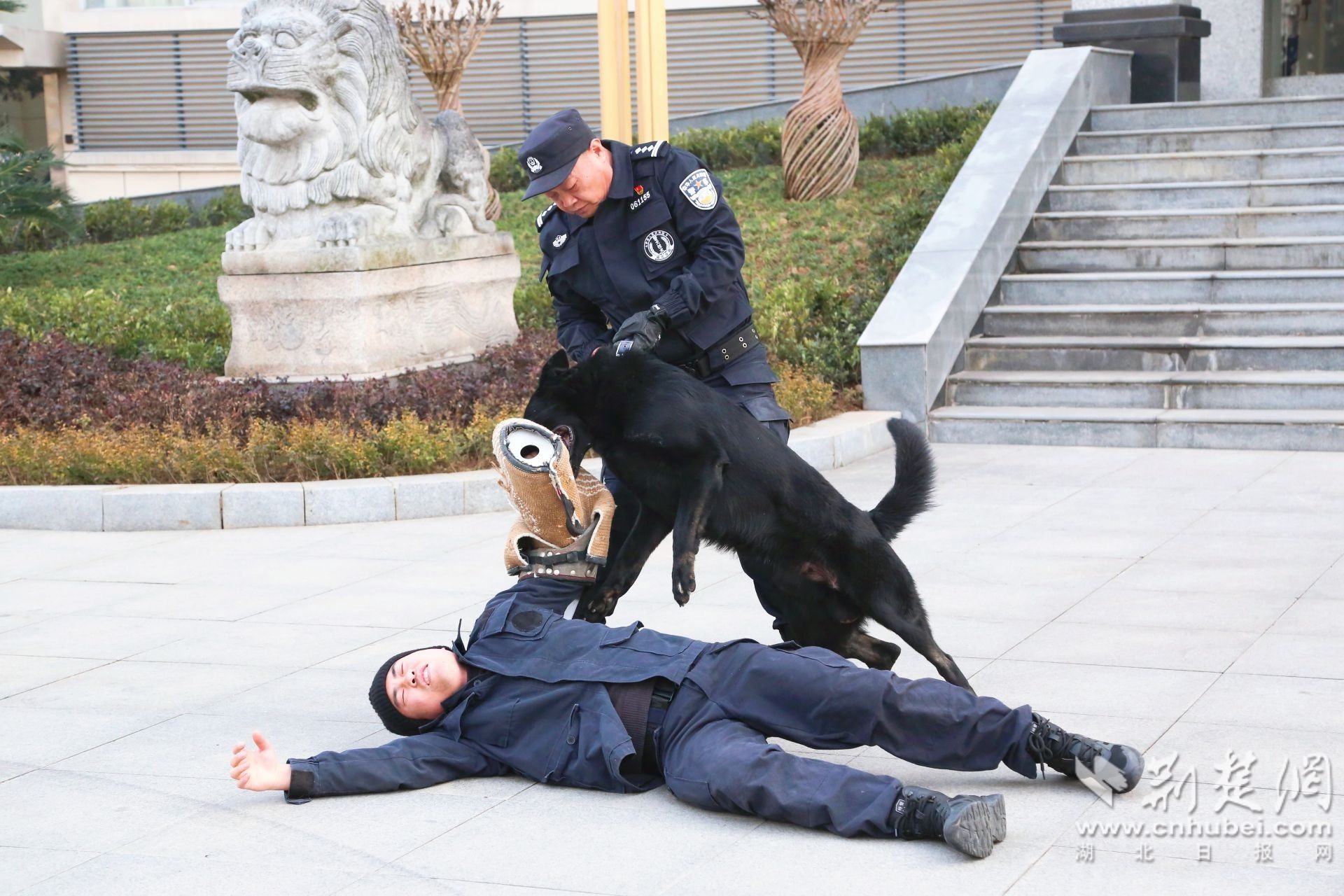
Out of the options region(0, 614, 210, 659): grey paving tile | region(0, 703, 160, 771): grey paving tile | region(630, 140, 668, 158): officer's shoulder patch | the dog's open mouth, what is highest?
region(630, 140, 668, 158): officer's shoulder patch

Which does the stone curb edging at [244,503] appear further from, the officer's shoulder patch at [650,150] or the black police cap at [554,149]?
the black police cap at [554,149]

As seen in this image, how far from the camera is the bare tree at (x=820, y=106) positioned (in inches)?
536

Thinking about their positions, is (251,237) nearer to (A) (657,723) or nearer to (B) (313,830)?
(B) (313,830)

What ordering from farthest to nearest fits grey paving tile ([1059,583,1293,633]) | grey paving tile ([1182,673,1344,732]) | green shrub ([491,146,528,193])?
1. green shrub ([491,146,528,193])
2. grey paving tile ([1059,583,1293,633])
3. grey paving tile ([1182,673,1344,732])

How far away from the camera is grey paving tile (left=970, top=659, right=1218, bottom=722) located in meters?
4.35

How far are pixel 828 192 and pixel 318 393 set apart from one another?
6.55 meters

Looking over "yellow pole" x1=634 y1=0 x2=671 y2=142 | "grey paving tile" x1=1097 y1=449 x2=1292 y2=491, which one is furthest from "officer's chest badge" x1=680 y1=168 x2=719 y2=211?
"yellow pole" x1=634 y1=0 x2=671 y2=142

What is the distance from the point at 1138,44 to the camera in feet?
43.8

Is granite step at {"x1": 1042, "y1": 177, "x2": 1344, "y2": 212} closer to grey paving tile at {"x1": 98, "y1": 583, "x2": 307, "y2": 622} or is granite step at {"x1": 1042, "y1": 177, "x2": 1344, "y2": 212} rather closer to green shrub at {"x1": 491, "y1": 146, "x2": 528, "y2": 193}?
grey paving tile at {"x1": 98, "y1": 583, "x2": 307, "y2": 622}

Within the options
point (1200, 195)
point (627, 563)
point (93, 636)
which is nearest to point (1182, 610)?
point (627, 563)

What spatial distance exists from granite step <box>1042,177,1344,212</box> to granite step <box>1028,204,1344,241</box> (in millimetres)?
97

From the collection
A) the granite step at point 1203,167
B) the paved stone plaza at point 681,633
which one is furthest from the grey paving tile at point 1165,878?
the granite step at point 1203,167

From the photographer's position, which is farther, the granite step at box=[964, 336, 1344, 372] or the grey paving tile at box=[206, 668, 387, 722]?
the granite step at box=[964, 336, 1344, 372]

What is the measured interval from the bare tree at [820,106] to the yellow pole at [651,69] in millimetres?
3959
